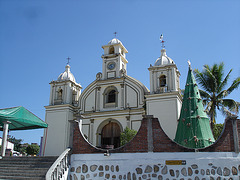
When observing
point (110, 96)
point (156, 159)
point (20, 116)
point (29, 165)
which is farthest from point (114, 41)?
point (156, 159)

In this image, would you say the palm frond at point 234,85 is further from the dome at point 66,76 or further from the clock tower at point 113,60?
the dome at point 66,76

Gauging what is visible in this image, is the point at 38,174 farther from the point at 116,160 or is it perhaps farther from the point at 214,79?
the point at 214,79

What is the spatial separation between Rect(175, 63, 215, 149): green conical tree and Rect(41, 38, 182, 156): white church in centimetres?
724

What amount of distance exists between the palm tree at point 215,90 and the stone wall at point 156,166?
9.24 meters

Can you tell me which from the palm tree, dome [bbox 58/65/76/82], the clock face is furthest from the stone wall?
dome [bbox 58/65/76/82]

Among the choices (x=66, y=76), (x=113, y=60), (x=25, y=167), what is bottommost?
(x=25, y=167)

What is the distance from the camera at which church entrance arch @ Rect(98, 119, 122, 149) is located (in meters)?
24.1

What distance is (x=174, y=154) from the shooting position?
11.6 m

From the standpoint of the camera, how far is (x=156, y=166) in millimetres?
11625

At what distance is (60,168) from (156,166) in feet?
14.5

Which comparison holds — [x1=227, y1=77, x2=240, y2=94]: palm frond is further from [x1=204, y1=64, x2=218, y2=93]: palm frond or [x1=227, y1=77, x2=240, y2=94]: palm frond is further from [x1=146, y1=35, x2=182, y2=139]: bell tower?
[x1=146, y1=35, x2=182, y2=139]: bell tower

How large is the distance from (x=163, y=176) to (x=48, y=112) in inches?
704

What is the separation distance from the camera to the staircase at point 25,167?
11.9m

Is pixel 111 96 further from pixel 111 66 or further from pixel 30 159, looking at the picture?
pixel 30 159
